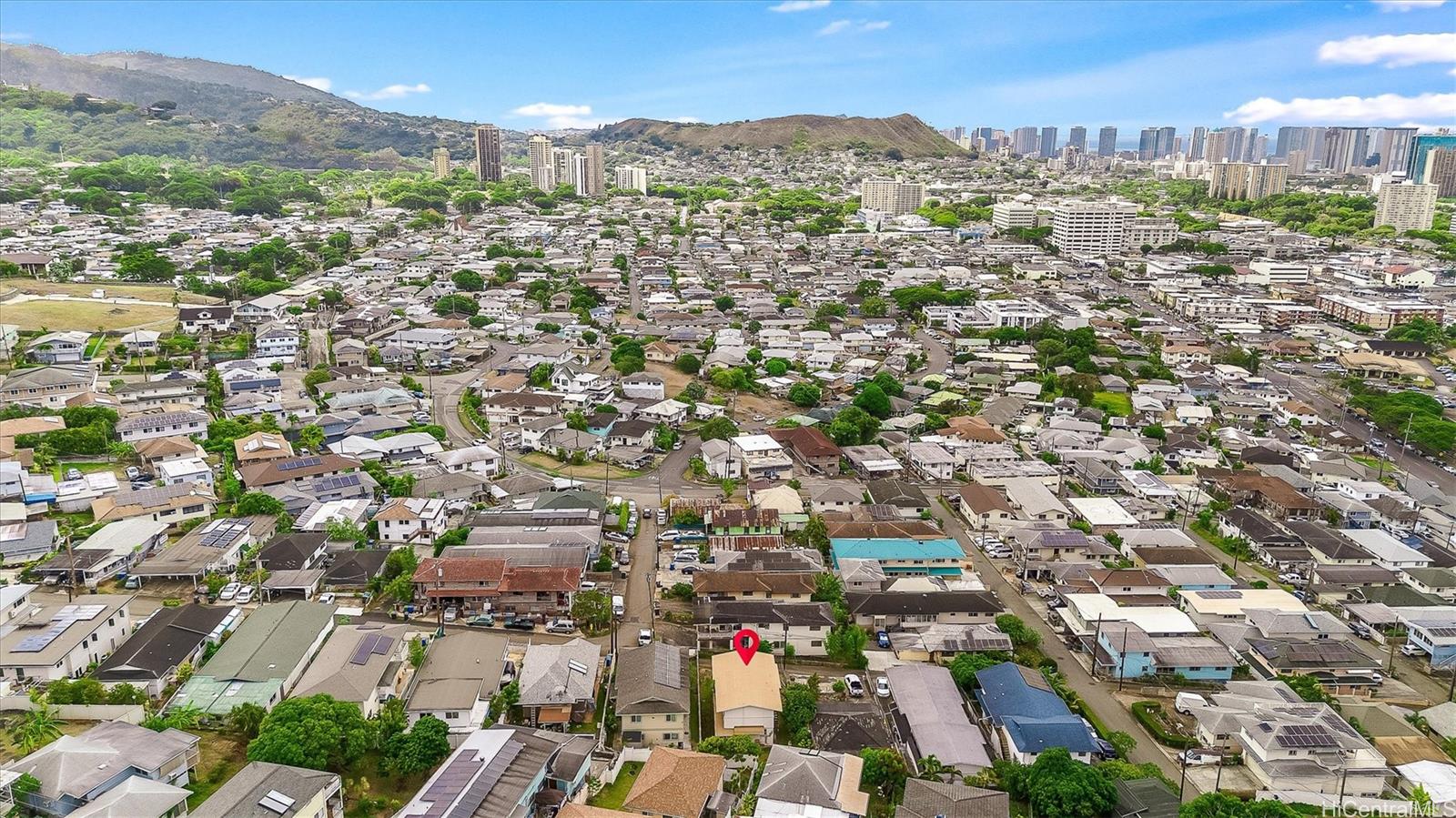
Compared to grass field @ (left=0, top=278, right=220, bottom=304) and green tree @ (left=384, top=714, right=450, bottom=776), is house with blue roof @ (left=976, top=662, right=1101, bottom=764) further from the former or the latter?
grass field @ (left=0, top=278, right=220, bottom=304)

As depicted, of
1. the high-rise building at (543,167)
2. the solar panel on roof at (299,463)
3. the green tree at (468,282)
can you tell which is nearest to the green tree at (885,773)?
the solar panel on roof at (299,463)

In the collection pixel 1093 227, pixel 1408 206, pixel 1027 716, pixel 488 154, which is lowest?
pixel 1027 716

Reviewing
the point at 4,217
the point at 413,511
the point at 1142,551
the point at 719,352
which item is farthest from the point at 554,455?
the point at 4,217

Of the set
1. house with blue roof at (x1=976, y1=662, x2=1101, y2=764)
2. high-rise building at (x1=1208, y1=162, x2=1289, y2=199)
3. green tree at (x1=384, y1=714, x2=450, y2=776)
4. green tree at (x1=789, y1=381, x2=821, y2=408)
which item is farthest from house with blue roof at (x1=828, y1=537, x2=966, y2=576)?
high-rise building at (x1=1208, y1=162, x2=1289, y2=199)

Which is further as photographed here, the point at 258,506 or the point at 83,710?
the point at 258,506

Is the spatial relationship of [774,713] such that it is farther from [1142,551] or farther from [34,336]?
[34,336]

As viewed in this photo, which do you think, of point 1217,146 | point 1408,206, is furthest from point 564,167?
point 1217,146

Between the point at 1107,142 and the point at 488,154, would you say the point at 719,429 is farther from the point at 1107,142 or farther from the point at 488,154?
the point at 1107,142
